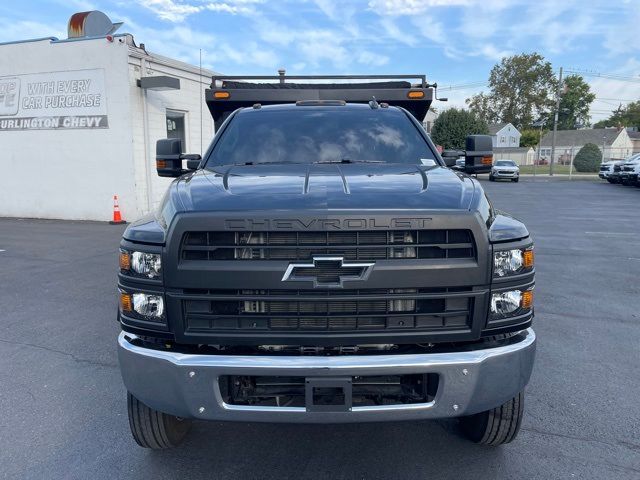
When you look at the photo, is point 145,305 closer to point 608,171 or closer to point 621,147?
point 608,171

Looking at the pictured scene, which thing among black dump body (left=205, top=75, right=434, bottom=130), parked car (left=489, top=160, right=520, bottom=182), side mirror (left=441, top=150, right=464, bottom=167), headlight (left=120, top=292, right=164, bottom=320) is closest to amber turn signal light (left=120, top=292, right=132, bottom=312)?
headlight (left=120, top=292, right=164, bottom=320)

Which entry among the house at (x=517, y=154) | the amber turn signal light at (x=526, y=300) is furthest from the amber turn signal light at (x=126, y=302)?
the house at (x=517, y=154)

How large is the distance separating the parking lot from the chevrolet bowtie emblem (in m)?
1.22

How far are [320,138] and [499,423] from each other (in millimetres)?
2383

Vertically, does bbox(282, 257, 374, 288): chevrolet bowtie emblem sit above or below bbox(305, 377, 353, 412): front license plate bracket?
above

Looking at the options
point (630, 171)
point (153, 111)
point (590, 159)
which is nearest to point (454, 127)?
point (630, 171)

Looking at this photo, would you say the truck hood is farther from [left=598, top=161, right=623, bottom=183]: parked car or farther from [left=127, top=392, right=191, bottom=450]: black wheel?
[left=598, top=161, right=623, bottom=183]: parked car

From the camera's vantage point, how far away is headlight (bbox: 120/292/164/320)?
2.51 metres

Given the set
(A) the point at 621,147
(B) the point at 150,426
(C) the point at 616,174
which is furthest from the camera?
(A) the point at 621,147

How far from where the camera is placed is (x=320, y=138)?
400 cm

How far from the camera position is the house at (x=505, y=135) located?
7806cm

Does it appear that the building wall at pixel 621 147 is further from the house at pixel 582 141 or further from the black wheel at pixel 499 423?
the black wheel at pixel 499 423

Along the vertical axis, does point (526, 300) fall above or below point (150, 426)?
above

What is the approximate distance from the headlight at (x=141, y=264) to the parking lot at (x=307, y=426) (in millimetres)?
1215
